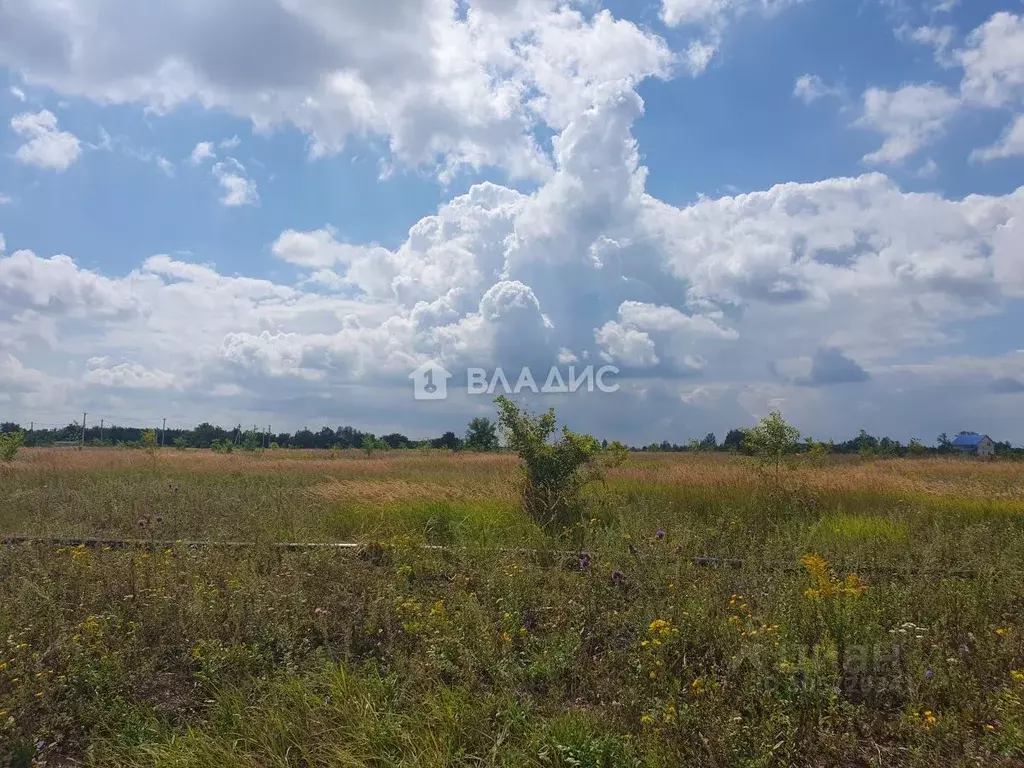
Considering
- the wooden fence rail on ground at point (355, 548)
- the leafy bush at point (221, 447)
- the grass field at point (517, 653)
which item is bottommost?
the grass field at point (517, 653)

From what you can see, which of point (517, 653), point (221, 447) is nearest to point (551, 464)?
point (517, 653)

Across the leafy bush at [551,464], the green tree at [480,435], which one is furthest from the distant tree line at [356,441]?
the leafy bush at [551,464]

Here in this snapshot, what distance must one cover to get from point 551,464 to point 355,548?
14.5 feet

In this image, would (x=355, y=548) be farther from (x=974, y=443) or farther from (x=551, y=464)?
(x=974, y=443)

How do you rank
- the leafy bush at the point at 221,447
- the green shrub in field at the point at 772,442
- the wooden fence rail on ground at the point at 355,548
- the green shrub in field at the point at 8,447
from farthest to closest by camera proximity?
the leafy bush at the point at 221,447 < the green shrub in field at the point at 8,447 < the green shrub in field at the point at 772,442 < the wooden fence rail on ground at the point at 355,548

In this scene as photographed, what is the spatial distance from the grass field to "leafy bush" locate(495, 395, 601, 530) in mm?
2327

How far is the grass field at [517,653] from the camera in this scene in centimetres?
373

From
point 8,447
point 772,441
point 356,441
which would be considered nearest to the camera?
point 772,441

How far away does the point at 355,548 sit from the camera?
24.0ft

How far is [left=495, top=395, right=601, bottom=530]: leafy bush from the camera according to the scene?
1083 centimetres

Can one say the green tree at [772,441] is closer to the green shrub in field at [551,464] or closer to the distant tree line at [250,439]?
the green shrub in field at [551,464]

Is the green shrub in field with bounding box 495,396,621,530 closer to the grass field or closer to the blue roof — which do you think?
the grass field

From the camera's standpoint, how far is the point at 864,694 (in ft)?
13.6

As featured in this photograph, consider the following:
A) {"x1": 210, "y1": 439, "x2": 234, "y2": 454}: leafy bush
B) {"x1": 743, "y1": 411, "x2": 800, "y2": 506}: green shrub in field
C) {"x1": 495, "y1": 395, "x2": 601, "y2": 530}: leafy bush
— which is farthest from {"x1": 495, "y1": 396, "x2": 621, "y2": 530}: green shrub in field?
{"x1": 210, "y1": 439, "x2": 234, "y2": 454}: leafy bush
